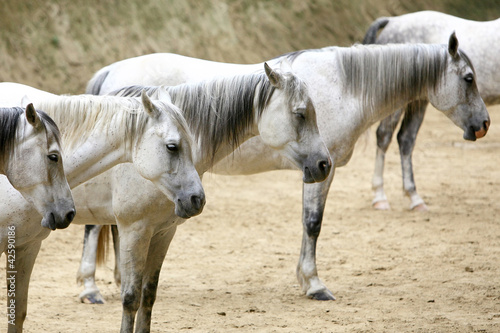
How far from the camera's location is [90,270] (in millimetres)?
5082

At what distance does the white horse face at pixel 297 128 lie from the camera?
155 inches

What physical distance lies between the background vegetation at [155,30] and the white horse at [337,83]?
691 centimetres

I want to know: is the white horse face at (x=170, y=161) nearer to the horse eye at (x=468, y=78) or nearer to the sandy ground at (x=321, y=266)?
the sandy ground at (x=321, y=266)

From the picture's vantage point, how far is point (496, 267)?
5.77 meters

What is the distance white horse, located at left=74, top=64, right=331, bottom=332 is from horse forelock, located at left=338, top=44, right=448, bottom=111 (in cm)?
120

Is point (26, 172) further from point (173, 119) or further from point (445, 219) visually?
point (445, 219)

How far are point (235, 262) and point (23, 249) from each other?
106 inches

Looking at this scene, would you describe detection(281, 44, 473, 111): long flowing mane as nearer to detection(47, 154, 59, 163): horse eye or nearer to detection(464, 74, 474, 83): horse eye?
detection(464, 74, 474, 83): horse eye

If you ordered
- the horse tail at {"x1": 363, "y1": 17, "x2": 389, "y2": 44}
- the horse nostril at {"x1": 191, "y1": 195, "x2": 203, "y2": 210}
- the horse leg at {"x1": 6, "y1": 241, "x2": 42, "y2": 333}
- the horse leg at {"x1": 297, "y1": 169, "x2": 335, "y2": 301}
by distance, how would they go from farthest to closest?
the horse tail at {"x1": 363, "y1": 17, "x2": 389, "y2": 44} → the horse leg at {"x1": 297, "y1": 169, "x2": 335, "y2": 301} → the horse leg at {"x1": 6, "y1": 241, "x2": 42, "y2": 333} → the horse nostril at {"x1": 191, "y1": 195, "x2": 203, "y2": 210}

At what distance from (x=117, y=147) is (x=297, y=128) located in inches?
43.0

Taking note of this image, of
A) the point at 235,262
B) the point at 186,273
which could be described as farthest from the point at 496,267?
the point at 186,273

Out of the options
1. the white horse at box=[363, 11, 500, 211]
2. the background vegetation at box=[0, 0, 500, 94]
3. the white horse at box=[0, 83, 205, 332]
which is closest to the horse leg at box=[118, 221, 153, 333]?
the white horse at box=[0, 83, 205, 332]

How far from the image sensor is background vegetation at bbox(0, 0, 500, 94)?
11734 mm

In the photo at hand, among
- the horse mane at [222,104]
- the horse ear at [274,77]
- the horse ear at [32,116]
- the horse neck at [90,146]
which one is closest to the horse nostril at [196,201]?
the horse neck at [90,146]
